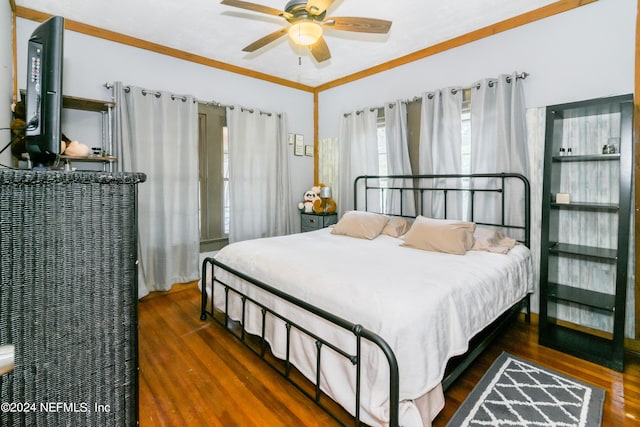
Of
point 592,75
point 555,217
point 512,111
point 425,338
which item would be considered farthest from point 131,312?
point 592,75

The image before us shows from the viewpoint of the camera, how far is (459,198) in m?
3.18

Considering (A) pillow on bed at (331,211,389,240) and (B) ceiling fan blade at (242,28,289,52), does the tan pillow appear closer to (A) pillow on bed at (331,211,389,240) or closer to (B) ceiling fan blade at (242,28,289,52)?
(A) pillow on bed at (331,211,389,240)

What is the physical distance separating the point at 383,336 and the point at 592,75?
2633 millimetres

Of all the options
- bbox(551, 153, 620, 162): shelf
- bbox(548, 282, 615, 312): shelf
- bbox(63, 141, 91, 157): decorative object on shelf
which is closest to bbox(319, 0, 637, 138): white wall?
bbox(551, 153, 620, 162): shelf

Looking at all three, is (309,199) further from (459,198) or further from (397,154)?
(459,198)

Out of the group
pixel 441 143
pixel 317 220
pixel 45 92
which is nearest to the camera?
pixel 45 92

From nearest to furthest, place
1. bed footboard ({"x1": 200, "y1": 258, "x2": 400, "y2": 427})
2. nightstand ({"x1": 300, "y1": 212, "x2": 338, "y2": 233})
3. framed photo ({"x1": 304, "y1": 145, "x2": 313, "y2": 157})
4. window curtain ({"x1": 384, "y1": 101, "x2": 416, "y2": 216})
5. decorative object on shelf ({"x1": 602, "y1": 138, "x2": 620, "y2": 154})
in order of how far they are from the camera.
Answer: bed footboard ({"x1": 200, "y1": 258, "x2": 400, "y2": 427})
decorative object on shelf ({"x1": 602, "y1": 138, "x2": 620, "y2": 154})
window curtain ({"x1": 384, "y1": 101, "x2": 416, "y2": 216})
nightstand ({"x1": 300, "y1": 212, "x2": 338, "y2": 233})
framed photo ({"x1": 304, "y1": 145, "x2": 313, "y2": 157})

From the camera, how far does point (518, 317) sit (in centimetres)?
290

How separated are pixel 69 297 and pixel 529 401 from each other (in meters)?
2.23

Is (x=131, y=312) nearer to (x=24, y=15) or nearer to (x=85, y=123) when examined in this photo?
(x=85, y=123)

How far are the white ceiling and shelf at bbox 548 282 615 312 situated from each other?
231cm

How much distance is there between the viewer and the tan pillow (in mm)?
3225

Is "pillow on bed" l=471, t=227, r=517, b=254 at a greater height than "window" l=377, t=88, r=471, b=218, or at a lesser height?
lesser

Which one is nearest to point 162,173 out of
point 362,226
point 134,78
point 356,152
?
point 134,78
